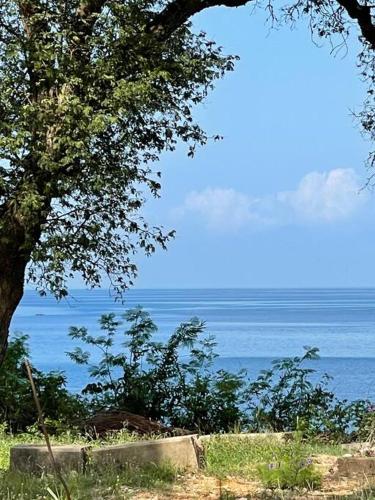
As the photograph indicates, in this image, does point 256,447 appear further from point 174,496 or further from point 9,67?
point 9,67

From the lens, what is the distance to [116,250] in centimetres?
856

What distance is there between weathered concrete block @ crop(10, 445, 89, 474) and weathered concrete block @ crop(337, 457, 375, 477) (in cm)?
156

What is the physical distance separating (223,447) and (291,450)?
79 centimetres

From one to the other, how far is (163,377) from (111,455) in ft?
17.0

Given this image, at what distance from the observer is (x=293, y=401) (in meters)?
9.54

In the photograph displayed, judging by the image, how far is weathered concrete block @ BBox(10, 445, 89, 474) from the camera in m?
4.91

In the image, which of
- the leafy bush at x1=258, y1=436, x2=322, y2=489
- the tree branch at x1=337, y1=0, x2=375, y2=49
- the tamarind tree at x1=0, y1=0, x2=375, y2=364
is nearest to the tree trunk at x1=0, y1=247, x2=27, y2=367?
the tamarind tree at x1=0, y1=0, x2=375, y2=364

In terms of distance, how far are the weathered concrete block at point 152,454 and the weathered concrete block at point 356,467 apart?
88cm

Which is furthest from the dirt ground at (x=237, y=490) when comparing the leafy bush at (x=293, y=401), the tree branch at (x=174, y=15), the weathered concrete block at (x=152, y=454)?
the tree branch at (x=174, y=15)

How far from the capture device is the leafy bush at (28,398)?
359 inches

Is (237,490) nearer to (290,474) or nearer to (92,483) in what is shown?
(290,474)

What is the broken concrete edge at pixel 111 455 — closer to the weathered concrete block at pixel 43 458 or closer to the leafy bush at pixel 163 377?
the weathered concrete block at pixel 43 458

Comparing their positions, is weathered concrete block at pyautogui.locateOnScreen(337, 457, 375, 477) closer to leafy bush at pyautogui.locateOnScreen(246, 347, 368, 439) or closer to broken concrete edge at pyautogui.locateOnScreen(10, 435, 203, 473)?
broken concrete edge at pyautogui.locateOnScreen(10, 435, 203, 473)

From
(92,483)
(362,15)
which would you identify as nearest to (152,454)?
(92,483)
